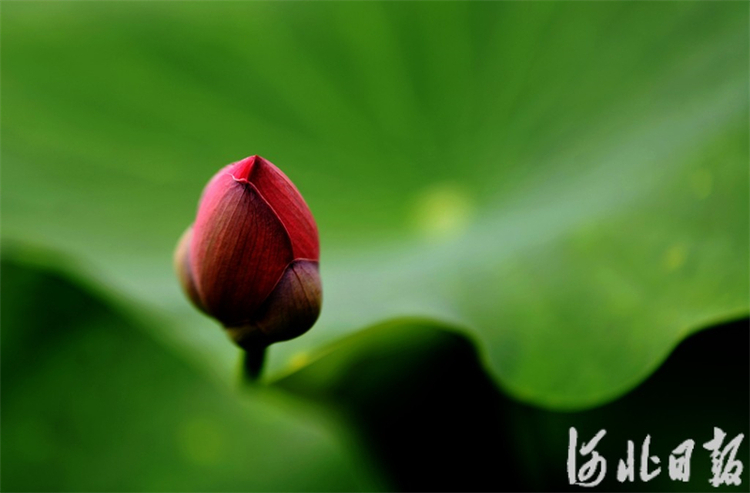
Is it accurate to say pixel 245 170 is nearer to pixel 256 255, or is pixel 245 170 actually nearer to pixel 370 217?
pixel 256 255

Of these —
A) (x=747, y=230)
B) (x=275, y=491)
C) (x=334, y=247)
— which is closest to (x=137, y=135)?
(x=334, y=247)

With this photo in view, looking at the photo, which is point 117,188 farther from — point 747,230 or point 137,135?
point 747,230

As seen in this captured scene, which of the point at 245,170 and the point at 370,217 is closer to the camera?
the point at 245,170

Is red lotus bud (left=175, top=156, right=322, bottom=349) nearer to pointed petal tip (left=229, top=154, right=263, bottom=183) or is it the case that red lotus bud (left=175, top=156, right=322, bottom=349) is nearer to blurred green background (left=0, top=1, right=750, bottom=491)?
pointed petal tip (left=229, top=154, right=263, bottom=183)

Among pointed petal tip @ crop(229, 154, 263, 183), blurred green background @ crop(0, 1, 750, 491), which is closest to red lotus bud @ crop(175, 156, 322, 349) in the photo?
pointed petal tip @ crop(229, 154, 263, 183)

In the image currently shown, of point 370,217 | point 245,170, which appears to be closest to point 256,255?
point 245,170
